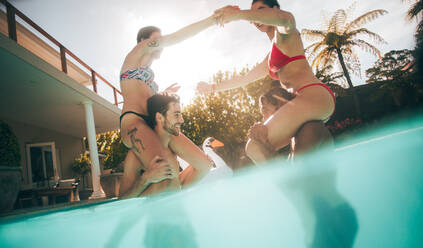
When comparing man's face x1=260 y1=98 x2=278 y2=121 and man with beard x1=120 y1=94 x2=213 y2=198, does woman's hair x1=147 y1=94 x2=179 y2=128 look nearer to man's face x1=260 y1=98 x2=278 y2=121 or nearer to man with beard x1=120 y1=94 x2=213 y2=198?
man with beard x1=120 y1=94 x2=213 y2=198

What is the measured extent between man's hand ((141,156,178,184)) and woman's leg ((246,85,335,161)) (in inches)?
29.2

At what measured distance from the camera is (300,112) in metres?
Result: 1.23

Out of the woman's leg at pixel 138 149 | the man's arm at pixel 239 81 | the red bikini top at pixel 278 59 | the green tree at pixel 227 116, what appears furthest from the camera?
the green tree at pixel 227 116

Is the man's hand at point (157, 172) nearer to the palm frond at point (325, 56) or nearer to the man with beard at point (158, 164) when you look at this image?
the man with beard at point (158, 164)

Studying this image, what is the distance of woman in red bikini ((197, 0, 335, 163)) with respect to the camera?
1250 mm

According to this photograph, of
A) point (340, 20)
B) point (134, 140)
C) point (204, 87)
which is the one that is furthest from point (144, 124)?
point (340, 20)

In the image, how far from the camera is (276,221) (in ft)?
4.42

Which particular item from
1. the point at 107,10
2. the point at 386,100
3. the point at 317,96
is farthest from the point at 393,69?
the point at 317,96

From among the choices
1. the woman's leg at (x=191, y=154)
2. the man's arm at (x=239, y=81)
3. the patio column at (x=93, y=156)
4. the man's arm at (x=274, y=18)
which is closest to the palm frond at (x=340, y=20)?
the patio column at (x=93, y=156)

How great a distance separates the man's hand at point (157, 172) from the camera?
1.57 metres

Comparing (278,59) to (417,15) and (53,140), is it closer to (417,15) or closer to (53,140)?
(53,140)

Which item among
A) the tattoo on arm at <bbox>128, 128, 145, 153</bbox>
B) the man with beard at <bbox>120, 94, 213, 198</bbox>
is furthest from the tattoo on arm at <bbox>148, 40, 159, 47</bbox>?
the tattoo on arm at <bbox>128, 128, 145, 153</bbox>

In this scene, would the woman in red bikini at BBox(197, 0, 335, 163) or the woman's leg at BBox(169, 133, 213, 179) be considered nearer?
the woman in red bikini at BBox(197, 0, 335, 163)

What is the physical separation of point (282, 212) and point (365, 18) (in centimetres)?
2199
